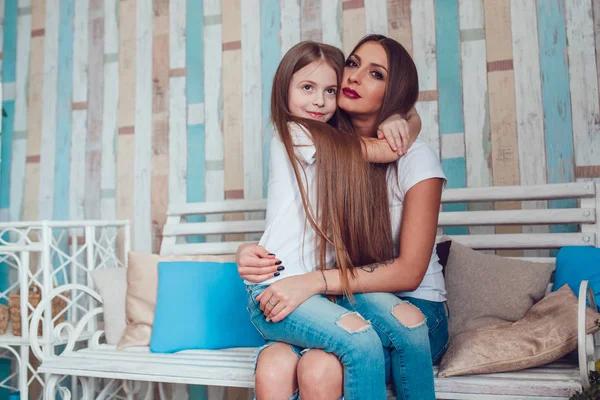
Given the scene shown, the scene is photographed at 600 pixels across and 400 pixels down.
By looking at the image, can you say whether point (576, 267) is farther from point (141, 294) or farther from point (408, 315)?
point (141, 294)

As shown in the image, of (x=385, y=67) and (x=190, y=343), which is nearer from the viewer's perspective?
(x=385, y=67)

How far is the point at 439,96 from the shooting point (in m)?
2.32

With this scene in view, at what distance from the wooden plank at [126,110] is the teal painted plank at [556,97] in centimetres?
177

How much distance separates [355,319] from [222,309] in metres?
0.78

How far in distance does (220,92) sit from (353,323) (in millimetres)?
1606

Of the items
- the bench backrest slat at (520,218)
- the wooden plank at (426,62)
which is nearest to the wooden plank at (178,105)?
the bench backrest slat at (520,218)

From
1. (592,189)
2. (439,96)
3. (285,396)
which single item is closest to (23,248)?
(285,396)

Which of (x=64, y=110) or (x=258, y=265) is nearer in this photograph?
(x=258, y=265)

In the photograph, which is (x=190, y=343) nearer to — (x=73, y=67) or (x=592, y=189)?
(x=592, y=189)

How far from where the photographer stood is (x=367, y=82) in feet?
5.38

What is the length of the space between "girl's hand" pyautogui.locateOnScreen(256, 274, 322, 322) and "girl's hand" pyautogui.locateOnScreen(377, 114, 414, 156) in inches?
15.2

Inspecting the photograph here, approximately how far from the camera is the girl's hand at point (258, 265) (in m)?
1.42

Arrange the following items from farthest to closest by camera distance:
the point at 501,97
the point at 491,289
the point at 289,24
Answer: the point at 289,24, the point at 501,97, the point at 491,289

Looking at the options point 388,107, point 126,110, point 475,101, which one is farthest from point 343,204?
point 126,110
